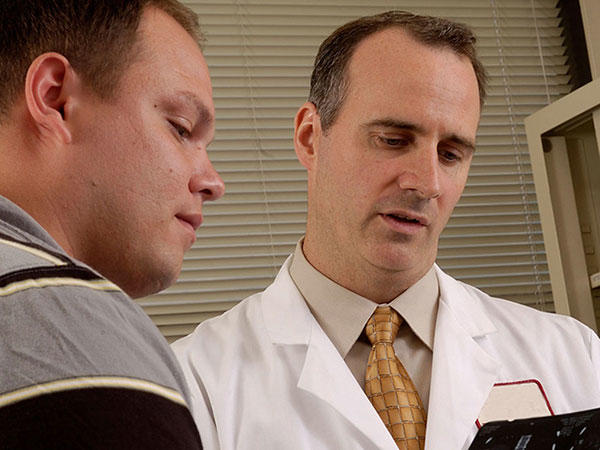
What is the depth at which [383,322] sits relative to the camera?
1410 mm

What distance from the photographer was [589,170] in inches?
86.2

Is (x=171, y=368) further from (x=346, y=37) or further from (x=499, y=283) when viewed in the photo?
(x=499, y=283)

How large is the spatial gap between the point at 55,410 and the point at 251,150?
2.14 meters

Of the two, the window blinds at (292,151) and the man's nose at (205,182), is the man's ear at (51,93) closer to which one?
the man's nose at (205,182)

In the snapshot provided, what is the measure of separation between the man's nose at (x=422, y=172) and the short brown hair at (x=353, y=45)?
19cm

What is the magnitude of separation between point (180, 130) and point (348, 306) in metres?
0.70

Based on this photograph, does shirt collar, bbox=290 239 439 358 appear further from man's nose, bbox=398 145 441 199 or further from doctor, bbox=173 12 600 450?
man's nose, bbox=398 145 441 199

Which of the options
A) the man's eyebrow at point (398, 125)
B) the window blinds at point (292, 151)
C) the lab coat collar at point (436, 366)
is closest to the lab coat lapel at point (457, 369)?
the lab coat collar at point (436, 366)

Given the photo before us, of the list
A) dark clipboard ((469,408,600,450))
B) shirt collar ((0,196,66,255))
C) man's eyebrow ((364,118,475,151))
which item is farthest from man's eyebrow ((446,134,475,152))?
shirt collar ((0,196,66,255))

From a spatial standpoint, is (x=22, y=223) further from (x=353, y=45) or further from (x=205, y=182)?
(x=353, y=45)

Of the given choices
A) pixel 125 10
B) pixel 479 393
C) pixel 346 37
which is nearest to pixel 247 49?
pixel 346 37

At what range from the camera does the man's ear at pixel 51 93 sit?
0.73 m

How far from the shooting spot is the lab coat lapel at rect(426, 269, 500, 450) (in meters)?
1.31

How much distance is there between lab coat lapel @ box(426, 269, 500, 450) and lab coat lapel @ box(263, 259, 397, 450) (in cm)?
10
